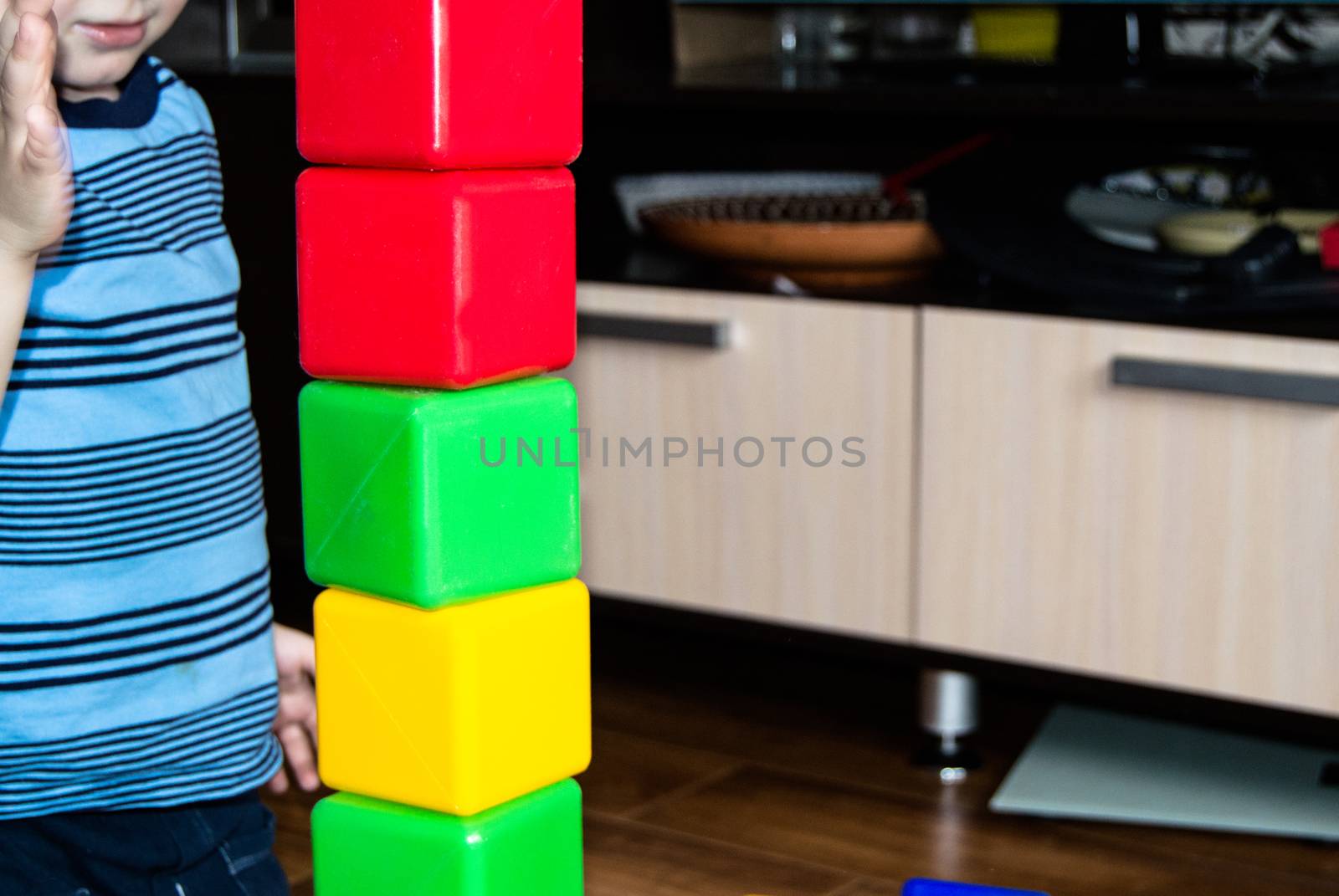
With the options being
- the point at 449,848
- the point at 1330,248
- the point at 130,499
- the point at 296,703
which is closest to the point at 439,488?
the point at 449,848

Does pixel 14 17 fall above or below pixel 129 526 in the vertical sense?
above

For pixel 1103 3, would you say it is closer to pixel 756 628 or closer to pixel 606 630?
pixel 756 628

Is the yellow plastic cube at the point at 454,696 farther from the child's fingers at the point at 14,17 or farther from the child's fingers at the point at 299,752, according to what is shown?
the child's fingers at the point at 299,752

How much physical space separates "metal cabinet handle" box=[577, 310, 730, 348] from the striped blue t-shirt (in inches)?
28.6

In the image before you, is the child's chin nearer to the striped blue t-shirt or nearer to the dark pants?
the striped blue t-shirt

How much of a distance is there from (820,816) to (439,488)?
3.49 ft

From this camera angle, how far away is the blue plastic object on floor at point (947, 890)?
2.27 ft

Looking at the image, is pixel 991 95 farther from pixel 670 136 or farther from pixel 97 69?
pixel 97 69

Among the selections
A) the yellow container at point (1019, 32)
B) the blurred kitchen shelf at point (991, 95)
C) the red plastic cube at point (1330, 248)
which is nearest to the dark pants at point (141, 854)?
the blurred kitchen shelf at point (991, 95)

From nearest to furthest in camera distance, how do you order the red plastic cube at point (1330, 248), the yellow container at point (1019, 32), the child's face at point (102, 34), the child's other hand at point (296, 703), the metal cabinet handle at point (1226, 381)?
1. the child's face at point (102, 34)
2. the child's other hand at point (296, 703)
3. the metal cabinet handle at point (1226, 381)
4. the red plastic cube at point (1330, 248)
5. the yellow container at point (1019, 32)

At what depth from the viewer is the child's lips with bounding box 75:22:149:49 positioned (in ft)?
2.97

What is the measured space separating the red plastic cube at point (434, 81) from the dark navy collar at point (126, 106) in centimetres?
35

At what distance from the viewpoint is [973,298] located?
1.61 m

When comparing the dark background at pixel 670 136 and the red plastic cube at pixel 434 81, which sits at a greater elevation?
the red plastic cube at pixel 434 81
